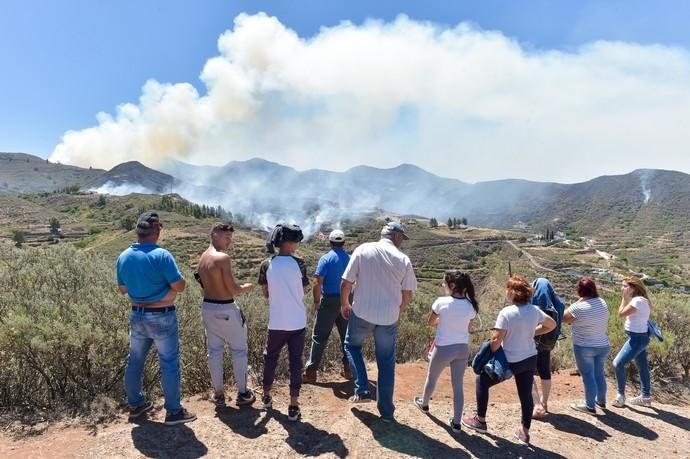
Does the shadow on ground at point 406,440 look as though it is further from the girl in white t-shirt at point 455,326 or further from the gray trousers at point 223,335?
the gray trousers at point 223,335

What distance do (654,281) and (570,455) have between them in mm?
72823

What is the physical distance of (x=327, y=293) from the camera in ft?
17.1

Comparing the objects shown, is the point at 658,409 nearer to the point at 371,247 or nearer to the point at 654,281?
the point at 371,247

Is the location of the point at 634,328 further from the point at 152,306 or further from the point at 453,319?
the point at 152,306

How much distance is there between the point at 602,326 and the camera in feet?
16.5

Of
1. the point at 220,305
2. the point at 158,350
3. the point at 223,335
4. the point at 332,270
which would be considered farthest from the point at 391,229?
the point at 158,350

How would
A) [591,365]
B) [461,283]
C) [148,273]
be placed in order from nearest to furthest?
[148,273] < [461,283] < [591,365]

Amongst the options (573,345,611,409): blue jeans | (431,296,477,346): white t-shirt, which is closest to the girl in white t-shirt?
(431,296,477,346): white t-shirt

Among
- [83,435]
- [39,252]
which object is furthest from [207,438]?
[39,252]

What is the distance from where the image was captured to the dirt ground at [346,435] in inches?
141

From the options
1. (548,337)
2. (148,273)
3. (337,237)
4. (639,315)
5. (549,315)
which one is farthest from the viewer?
(639,315)

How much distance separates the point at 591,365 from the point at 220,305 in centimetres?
445

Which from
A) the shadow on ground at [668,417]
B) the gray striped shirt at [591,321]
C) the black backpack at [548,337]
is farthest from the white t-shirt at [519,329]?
the shadow on ground at [668,417]

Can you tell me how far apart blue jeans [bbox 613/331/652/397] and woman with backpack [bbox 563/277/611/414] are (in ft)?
2.13
